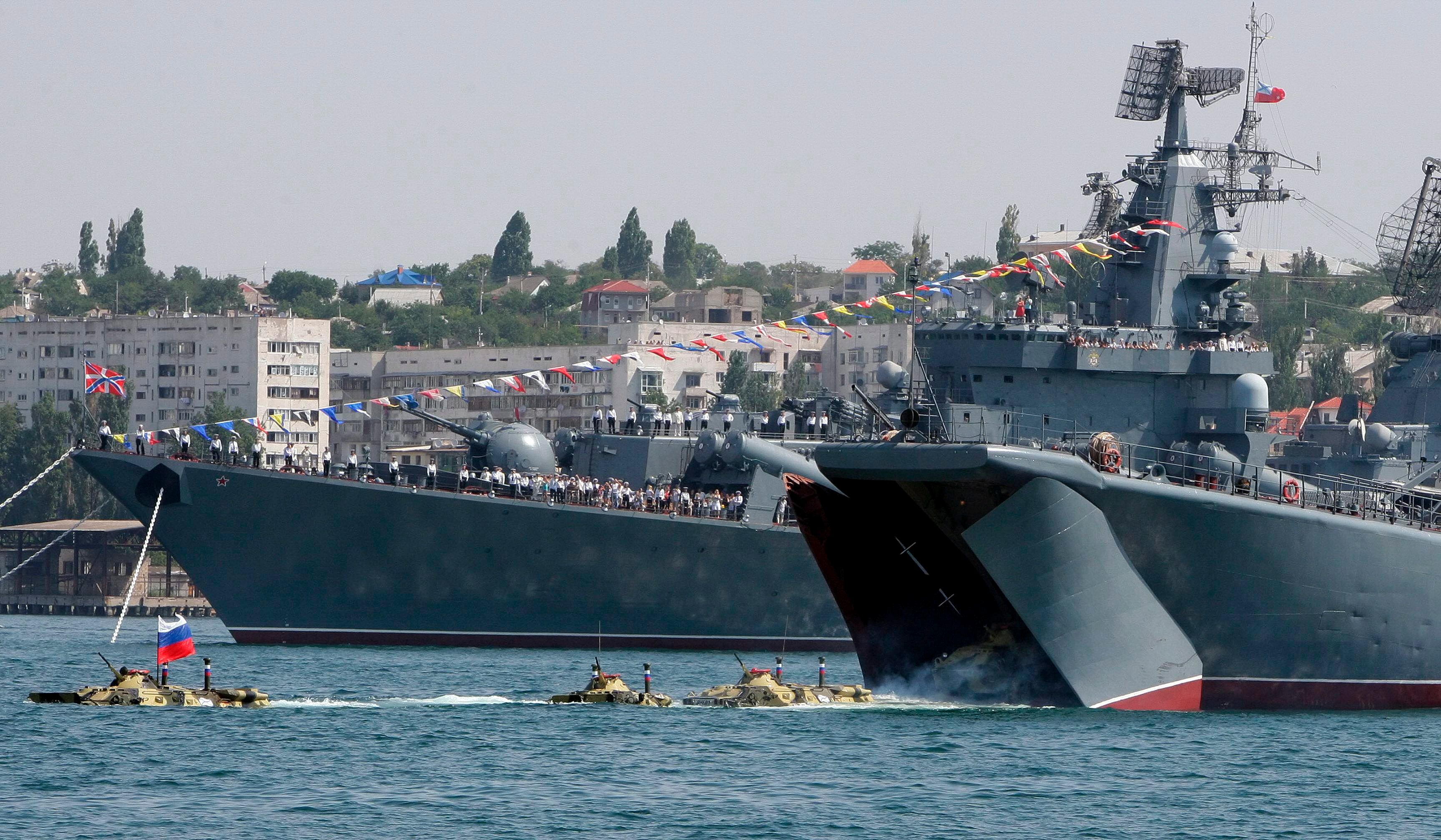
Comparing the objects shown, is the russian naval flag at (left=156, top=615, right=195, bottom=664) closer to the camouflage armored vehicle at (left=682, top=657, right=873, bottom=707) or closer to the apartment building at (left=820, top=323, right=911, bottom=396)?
the camouflage armored vehicle at (left=682, top=657, right=873, bottom=707)

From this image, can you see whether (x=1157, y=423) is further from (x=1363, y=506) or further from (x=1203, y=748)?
(x=1203, y=748)

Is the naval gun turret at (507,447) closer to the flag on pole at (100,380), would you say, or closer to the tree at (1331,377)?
the flag on pole at (100,380)

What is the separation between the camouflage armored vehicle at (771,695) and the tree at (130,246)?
137m

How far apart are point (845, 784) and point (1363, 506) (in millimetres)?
12675

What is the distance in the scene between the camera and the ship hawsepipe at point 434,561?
5006cm

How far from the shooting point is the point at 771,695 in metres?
36.0

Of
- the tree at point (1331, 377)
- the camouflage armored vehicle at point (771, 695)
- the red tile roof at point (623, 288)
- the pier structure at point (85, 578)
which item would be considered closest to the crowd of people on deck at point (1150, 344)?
the camouflage armored vehicle at point (771, 695)

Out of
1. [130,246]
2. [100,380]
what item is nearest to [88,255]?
[130,246]

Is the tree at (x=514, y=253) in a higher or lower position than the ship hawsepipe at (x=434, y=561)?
higher

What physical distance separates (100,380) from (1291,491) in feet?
108

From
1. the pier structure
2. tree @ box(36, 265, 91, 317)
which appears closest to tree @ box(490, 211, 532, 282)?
tree @ box(36, 265, 91, 317)

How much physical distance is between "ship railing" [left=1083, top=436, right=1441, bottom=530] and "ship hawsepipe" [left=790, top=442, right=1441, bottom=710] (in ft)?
1.09

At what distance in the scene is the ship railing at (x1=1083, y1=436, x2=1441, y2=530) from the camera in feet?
113

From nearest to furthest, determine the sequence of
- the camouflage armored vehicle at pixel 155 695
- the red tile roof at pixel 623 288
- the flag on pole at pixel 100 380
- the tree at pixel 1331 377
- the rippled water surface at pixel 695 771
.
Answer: the rippled water surface at pixel 695 771
the camouflage armored vehicle at pixel 155 695
the flag on pole at pixel 100 380
the tree at pixel 1331 377
the red tile roof at pixel 623 288
